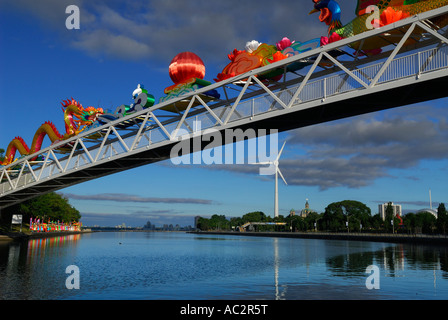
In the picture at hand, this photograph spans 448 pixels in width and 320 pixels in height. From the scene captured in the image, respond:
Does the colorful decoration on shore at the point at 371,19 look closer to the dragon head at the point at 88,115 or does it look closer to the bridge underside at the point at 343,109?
the bridge underside at the point at 343,109

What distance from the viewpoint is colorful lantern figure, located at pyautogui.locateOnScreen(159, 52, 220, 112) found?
1112 inches

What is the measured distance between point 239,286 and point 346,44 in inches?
565

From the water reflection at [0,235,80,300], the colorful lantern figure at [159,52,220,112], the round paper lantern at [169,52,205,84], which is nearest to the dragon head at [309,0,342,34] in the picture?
Result: the colorful lantern figure at [159,52,220,112]

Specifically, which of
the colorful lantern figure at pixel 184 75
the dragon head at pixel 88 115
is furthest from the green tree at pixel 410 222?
the colorful lantern figure at pixel 184 75

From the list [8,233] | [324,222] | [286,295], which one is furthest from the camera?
[324,222]

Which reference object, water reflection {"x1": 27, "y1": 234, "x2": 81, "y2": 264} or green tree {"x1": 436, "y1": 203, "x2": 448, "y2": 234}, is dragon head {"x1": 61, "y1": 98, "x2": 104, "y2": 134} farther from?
green tree {"x1": 436, "y1": 203, "x2": 448, "y2": 234}

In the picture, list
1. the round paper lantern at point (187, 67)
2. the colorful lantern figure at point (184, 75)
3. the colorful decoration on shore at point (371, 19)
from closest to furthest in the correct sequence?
the colorful decoration on shore at point (371, 19)
the colorful lantern figure at point (184, 75)
the round paper lantern at point (187, 67)

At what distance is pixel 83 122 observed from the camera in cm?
3778

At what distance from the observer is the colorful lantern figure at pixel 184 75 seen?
28.2 meters

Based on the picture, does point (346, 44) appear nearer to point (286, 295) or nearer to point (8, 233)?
point (286, 295)

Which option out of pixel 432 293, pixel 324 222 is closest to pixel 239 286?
pixel 432 293

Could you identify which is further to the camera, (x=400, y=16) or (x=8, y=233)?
(x=8, y=233)

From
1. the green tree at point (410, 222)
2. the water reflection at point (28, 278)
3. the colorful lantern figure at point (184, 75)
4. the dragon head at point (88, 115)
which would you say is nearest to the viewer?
the water reflection at point (28, 278)
